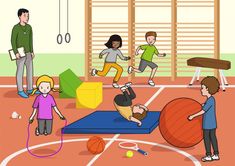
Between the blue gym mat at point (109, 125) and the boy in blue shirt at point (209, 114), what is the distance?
5.68 ft

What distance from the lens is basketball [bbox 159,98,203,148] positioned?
804 cm

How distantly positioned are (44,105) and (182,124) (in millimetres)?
1998

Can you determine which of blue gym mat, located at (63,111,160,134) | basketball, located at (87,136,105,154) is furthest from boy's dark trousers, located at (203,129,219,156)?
blue gym mat, located at (63,111,160,134)

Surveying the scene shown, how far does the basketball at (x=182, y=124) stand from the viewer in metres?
8.04

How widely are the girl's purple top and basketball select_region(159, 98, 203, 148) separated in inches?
64.0

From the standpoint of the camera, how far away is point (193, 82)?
16828 millimetres

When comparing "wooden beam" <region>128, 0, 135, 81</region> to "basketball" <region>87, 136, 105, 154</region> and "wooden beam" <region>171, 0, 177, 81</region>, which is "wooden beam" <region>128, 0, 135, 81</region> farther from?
"basketball" <region>87, 136, 105, 154</region>

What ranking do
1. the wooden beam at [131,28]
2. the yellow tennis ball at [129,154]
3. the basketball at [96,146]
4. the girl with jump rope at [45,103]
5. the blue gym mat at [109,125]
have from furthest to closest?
the wooden beam at [131,28], the blue gym mat at [109,125], the girl with jump rope at [45,103], the basketball at [96,146], the yellow tennis ball at [129,154]

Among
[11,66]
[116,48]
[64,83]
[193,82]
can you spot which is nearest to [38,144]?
[64,83]

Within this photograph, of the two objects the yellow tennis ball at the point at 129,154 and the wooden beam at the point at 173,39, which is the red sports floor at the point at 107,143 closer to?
the yellow tennis ball at the point at 129,154

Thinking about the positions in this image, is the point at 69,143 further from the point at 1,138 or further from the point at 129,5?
the point at 129,5

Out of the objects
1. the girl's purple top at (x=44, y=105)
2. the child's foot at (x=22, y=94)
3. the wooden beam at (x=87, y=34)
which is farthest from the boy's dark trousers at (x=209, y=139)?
the wooden beam at (x=87, y=34)

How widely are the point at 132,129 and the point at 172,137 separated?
1.18 meters

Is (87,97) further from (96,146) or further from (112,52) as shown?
(96,146)
